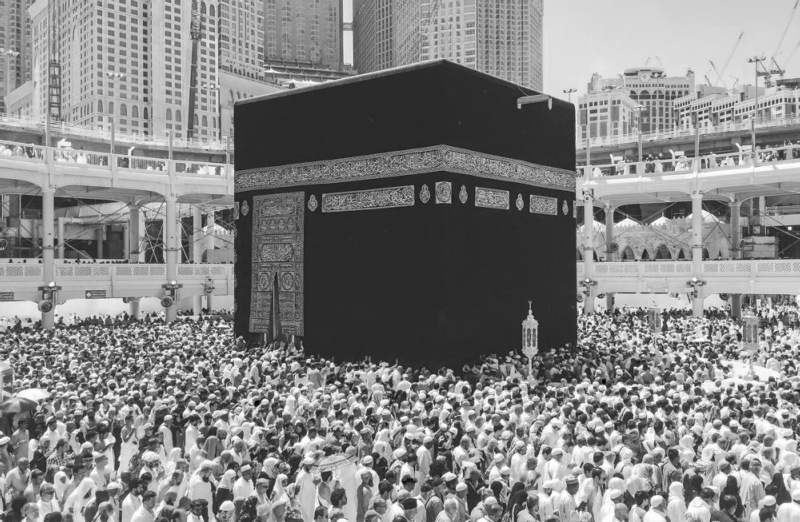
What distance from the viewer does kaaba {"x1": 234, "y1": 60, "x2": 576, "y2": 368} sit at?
14781 mm

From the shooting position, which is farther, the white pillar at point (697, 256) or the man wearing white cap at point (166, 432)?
the white pillar at point (697, 256)

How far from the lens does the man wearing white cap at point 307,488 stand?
6715 millimetres

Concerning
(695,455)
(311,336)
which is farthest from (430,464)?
(311,336)

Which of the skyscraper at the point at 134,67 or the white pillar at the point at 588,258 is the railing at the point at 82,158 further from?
the skyscraper at the point at 134,67

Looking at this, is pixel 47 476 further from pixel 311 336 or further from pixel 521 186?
pixel 521 186

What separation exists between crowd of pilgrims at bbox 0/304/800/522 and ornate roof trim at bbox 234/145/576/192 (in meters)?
3.75

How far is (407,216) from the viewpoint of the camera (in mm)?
15086

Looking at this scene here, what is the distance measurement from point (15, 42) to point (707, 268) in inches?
3585

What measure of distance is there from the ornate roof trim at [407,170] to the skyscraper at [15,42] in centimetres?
8548

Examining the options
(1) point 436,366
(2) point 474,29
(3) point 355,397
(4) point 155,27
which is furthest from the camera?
(2) point 474,29

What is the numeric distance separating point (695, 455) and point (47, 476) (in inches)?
240

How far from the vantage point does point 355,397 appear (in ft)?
34.1

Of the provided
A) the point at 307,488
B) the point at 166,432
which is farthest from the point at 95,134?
the point at 307,488

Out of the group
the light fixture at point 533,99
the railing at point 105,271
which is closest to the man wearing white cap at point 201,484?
the light fixture at point 533,99
